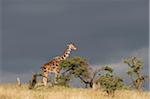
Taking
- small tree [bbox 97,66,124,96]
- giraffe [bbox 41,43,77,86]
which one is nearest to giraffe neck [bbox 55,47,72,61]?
giraffe [bbox 41,43,77,86]

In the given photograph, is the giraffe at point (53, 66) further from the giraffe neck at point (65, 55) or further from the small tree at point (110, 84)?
the small tree at point (110, 84)

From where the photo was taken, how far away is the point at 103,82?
2570 cm

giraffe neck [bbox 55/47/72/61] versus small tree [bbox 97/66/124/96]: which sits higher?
giraffe neck [bbox 55/47/72/61]

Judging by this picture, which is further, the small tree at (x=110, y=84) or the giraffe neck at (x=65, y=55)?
the giraffe neck at (x=65, y=55)

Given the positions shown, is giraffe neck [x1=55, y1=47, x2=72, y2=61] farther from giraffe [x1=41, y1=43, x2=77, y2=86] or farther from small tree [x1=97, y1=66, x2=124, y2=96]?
small tree [x1=97, y1=66, x2=124, y2=96]

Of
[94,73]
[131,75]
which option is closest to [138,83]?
[131,75]

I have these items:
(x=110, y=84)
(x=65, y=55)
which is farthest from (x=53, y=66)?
(x=110, y=84)

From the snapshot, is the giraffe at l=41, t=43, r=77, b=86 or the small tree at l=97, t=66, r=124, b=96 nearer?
the small tree at l=97, t=66, r=124, b=96

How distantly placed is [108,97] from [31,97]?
436 cm

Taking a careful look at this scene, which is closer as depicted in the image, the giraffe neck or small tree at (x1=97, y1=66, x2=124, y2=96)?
small tree at (x1=97, y1=66, x2=124, y2=96)

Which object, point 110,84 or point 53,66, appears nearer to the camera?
point 110,84

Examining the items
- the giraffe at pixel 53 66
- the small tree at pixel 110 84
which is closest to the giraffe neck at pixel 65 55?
the giraffe at pixel 53 66

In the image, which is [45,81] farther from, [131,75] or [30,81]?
[131,75]

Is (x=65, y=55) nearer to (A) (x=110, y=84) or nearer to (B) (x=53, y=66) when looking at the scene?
(B) (x=53, y=66)
